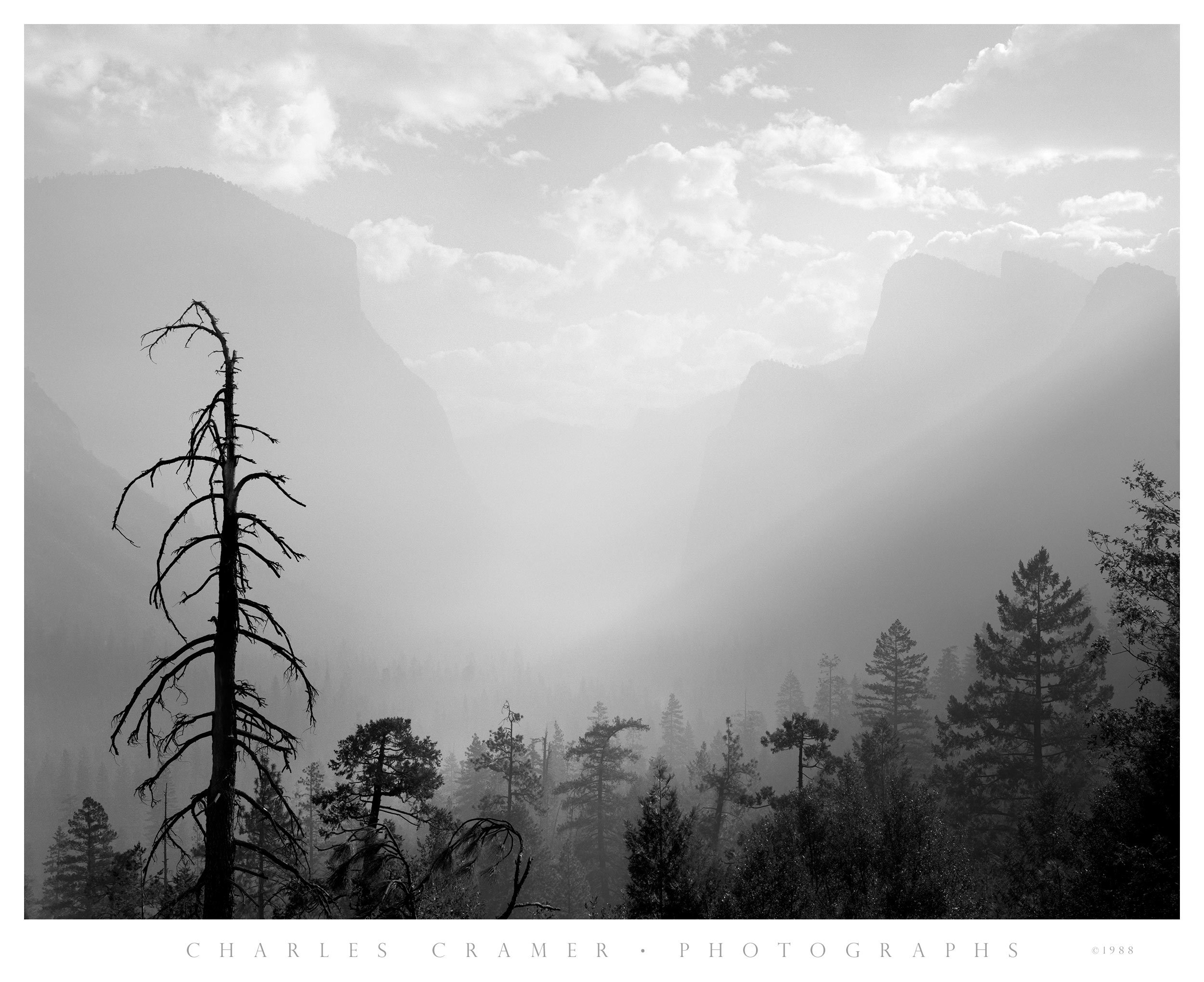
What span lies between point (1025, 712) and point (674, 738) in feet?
196

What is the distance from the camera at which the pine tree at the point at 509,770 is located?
98.8 feet

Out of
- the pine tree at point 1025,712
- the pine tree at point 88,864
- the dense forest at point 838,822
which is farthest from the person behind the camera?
the pine tree at point 88,864

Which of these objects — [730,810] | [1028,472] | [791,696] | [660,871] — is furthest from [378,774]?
[1028,472]

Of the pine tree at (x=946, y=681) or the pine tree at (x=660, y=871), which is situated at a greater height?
the pine tree at (x=660, y=871)

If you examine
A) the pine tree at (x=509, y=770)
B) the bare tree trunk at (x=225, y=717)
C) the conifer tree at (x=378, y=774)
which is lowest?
the pine tree at (x=509, y=770)

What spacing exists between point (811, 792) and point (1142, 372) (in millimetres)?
150381

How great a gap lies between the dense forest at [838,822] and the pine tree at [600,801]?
22cm

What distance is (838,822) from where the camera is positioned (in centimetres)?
2294

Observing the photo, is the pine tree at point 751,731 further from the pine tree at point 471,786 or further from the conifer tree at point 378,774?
the conifer tree at point 378,774

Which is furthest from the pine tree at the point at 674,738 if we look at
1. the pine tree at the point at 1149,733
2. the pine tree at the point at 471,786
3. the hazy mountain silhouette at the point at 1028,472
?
the hazy mountain silhouette at the point at 1028,472

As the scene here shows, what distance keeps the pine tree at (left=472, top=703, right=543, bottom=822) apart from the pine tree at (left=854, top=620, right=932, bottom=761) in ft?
66.0

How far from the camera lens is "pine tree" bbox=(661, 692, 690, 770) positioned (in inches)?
3164
